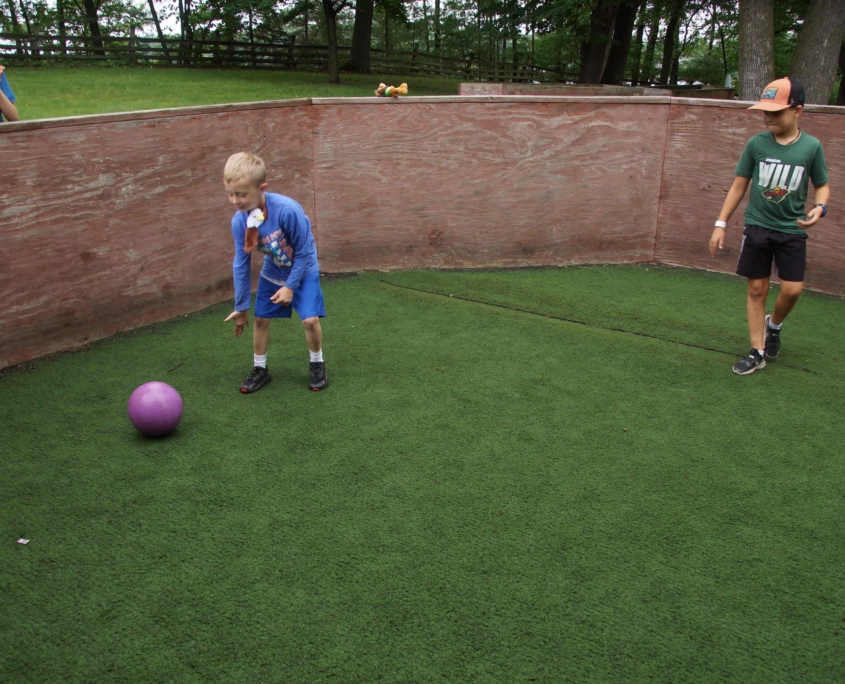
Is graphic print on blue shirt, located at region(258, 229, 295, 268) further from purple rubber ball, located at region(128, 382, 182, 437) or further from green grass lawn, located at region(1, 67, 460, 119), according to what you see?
green grass lawn, located at region(1, 67, 460, 119)

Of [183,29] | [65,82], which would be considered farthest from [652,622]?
[183,29]

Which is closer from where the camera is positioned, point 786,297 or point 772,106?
point 772,106

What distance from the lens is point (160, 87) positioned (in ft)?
60.7

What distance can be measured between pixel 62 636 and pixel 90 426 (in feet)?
6.33

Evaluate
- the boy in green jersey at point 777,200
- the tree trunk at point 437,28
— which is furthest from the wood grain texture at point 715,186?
the tree trunk at point 437,28

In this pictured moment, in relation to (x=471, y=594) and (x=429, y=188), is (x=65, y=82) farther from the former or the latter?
(x=471, y=594)

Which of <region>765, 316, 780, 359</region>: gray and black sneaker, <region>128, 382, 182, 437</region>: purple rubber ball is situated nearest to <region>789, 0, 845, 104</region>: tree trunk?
<region>765, 316, 780, 359</region>: gray and black sneaker

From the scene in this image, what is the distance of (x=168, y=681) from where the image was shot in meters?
2.78

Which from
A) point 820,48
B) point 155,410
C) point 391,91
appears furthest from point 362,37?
point 155,410

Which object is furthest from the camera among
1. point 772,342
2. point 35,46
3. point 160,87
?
point 35,46

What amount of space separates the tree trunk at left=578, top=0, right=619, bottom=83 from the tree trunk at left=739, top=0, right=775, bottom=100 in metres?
→ 9.77

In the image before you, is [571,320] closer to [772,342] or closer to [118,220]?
[772,342]

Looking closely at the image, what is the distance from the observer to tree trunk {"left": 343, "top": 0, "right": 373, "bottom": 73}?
83.6 ft

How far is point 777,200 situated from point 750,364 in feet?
3.83
